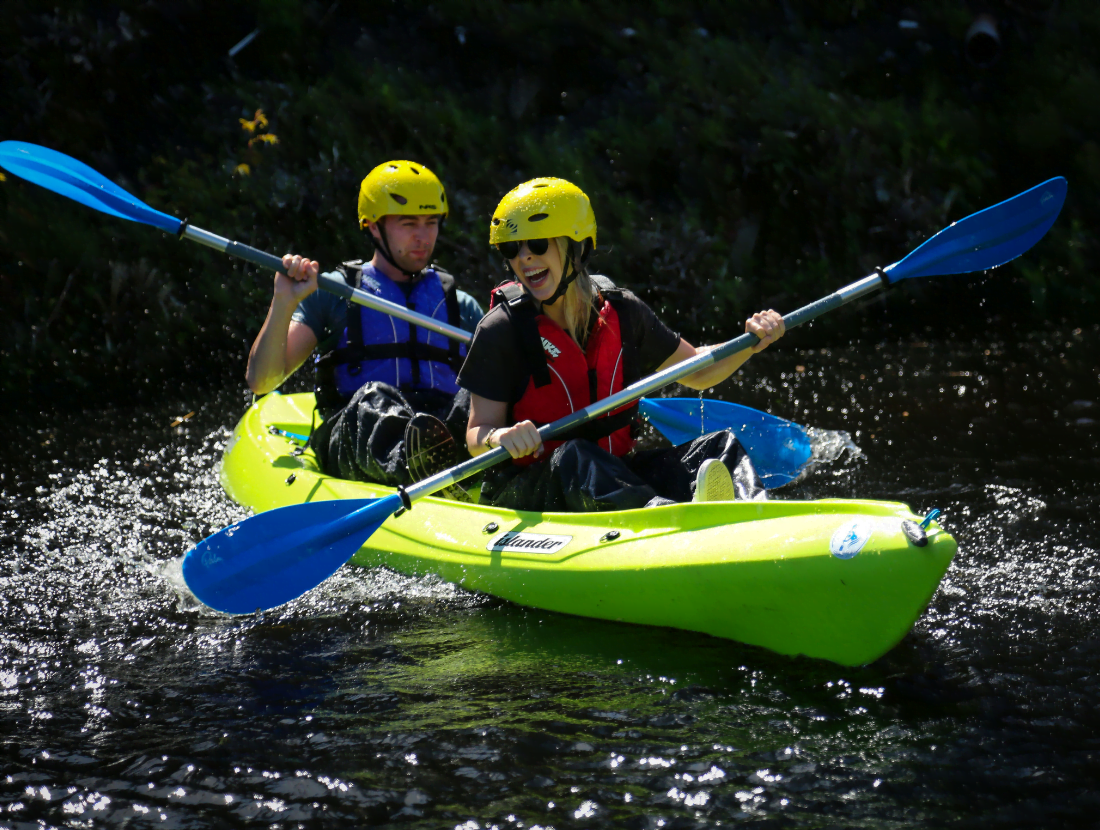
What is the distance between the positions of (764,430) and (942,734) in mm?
2359

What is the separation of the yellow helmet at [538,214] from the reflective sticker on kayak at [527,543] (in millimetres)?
893

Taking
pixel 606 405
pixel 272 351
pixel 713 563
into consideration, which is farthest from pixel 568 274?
pixel 272 351

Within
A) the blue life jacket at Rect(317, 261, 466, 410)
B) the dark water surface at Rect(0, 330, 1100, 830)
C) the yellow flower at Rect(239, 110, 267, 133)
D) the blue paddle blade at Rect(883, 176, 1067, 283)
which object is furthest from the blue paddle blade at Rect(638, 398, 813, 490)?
the yellow flower at Rect(239, 110, 267, 133)

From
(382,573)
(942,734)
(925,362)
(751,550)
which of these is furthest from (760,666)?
(925,362)

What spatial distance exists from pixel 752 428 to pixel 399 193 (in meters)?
1.79

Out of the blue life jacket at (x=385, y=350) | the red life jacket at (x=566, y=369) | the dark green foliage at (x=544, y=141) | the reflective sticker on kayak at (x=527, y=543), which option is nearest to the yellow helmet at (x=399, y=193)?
the blue life jacket at (x=385, y=350)

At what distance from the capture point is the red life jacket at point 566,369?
3449mm

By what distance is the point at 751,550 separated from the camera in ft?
9.48

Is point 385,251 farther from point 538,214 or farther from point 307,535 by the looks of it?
point 307,535

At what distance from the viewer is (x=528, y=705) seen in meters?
2.84

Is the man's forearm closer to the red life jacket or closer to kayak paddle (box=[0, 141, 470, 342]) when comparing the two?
kayak paddle (box=[0, 141, 470, 342])

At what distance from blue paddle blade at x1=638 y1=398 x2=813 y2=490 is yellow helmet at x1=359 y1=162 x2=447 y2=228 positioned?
123 centimetres

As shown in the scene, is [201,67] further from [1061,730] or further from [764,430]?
[1061,730]

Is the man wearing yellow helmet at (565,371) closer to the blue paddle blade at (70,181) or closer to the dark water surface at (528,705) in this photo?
the dark water surface at (528,705)
